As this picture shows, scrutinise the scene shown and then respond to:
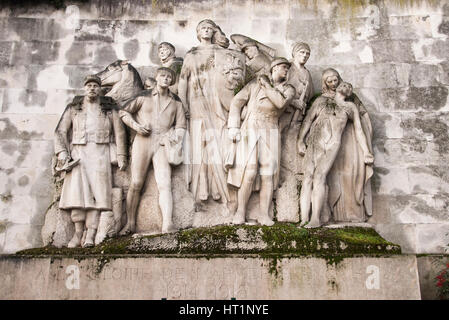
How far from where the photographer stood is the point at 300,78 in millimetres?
10570

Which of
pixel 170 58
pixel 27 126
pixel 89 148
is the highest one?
pixel 170 58

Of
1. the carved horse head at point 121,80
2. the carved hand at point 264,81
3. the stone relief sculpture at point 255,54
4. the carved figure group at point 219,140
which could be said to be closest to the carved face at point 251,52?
the stone relief sculpture at point 255,54

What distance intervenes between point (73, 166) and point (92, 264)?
197 centimetres

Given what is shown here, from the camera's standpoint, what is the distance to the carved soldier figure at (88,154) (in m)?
9.66

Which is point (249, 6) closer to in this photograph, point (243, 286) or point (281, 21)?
point (281, 21)

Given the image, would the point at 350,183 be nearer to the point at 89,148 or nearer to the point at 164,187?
the point at 164,187

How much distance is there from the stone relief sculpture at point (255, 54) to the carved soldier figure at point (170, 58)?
1.16 metres

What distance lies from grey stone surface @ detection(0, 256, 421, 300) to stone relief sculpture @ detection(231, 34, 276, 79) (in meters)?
3.77

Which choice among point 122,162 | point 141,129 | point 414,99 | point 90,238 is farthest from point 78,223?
point 414,99

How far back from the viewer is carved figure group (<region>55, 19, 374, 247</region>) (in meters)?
9.73

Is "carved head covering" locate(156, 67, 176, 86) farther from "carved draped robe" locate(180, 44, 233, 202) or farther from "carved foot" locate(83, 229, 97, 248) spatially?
"carved foot" locate(83, 229, 97, 248)

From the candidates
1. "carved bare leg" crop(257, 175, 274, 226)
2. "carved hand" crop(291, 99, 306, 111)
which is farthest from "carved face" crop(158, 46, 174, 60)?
"carved bare leg" crop(257, 175, 274, 226)

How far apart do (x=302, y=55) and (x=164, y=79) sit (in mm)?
2512

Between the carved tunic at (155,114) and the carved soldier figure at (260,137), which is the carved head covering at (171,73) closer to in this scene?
the carved tunic at (155,114)
